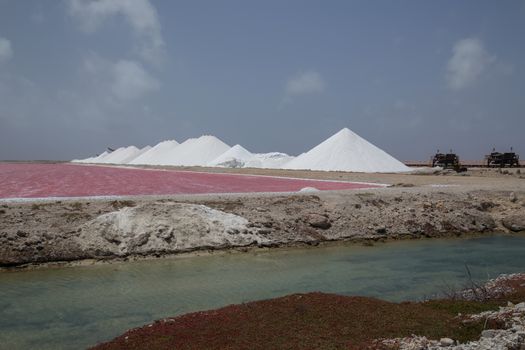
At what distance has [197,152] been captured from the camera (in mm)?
66812

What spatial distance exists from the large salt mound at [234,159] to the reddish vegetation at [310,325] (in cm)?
4756

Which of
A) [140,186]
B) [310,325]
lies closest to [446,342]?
[310,325]

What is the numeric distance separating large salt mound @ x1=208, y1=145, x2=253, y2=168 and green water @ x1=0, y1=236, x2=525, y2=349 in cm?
4163

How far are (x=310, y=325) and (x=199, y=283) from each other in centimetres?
426

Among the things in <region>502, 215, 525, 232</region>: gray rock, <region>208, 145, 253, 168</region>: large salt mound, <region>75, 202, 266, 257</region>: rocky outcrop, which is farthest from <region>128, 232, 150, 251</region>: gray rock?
<region>208, 145, 253, 168</region>: large salt mound

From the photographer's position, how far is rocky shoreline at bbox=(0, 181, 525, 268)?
37.7ft

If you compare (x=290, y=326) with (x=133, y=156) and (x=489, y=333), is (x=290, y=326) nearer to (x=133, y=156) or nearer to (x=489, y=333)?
(x=489, y=333)

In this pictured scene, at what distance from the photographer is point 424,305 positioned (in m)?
6.42

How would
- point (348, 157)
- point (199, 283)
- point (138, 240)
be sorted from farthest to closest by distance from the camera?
point (348, 157) < point (138, 240) < point (199, 283)

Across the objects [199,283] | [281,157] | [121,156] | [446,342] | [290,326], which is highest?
[121,156]

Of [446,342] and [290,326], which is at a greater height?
[446,342]

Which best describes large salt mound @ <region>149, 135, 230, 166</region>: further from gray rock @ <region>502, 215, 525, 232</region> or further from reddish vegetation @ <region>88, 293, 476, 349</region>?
reddish vegetation @ <region>88, 293, 476, 349</region>

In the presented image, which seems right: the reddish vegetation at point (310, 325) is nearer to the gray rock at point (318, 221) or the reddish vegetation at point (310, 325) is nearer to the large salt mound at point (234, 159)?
the gray rock at point (318, 221)

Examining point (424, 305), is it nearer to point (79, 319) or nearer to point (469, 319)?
point (469, 319)
